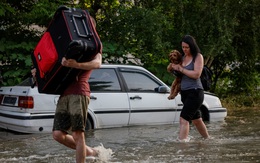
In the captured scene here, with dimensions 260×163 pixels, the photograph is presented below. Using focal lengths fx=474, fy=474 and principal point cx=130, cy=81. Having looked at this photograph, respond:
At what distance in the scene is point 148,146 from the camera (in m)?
7.43

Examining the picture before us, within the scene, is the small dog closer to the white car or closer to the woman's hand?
the woman's hand

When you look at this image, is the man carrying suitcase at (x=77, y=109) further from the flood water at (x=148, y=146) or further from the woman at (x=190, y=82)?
the woman at (x=190, y=82)

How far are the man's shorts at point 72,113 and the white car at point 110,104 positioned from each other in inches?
119

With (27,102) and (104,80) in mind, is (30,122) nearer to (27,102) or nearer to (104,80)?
(27,102)

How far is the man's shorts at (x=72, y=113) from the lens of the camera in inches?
211

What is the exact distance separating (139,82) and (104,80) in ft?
2.62

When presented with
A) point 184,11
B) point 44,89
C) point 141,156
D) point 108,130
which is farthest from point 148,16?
point 44,89

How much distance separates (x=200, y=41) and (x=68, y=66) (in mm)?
8976

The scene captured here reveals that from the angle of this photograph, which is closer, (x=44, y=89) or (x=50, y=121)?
(x=44, y=89)

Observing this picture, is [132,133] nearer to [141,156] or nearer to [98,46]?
[141,156]

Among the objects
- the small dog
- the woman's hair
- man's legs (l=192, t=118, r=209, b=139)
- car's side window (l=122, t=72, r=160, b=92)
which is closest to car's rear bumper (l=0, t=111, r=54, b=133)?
car's side window (l=122, t=72, r=160, b=92)

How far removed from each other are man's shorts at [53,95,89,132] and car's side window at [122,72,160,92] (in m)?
4.10

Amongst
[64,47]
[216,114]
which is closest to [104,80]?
[216,114]

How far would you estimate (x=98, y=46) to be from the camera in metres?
5.23
